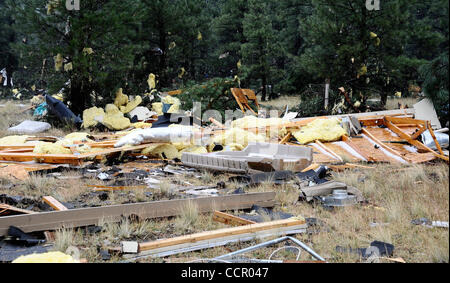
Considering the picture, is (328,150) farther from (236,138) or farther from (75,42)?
(75,42)

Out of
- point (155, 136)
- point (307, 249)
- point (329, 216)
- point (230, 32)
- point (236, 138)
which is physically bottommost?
point (329, 216)

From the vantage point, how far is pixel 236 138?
31.1 feet

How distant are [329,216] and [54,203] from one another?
345 centimetres

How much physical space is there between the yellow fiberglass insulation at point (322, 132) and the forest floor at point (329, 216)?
287cm

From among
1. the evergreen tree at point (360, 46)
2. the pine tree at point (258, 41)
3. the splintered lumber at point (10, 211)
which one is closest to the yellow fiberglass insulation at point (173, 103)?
the evergreen tree at point (360, 46)

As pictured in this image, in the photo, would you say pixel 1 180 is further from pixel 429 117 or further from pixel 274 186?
pixel 429 117

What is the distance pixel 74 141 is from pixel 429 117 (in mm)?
8346

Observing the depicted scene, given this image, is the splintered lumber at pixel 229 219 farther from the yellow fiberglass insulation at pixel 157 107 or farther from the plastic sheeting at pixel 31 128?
the yellow fiberglass insulation at pixel 157 107

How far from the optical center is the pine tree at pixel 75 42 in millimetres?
12688

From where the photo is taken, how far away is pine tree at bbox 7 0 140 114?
1269cm

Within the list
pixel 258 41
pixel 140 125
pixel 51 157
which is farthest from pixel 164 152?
pixel 258 41

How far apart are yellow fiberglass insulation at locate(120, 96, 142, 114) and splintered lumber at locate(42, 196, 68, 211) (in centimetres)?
967

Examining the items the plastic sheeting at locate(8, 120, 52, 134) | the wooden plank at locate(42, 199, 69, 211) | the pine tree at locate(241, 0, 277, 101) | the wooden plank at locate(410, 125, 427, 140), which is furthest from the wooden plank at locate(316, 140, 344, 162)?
the pine tree at locate(241, 0, 277, 101)

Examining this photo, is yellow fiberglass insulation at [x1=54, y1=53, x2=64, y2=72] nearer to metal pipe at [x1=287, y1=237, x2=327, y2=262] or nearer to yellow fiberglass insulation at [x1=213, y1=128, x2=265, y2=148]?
yellow fiberglass insulation at [x1=213, y1=128, x2=265, y2=148]
